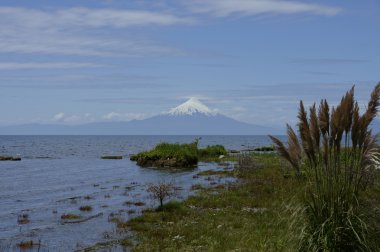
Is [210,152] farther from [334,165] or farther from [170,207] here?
[334,165]

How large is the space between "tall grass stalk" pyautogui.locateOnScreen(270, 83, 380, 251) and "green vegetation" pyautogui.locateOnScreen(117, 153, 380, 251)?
0.28 meters

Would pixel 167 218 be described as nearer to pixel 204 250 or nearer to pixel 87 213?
pixel 87 213

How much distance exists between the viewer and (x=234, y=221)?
1697 centimetres

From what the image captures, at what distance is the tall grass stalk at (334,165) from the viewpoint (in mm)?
9141

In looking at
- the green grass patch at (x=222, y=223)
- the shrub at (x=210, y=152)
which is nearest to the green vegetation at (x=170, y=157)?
the shrub at (x=210, y=152)

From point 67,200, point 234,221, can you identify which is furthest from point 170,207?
point 67,200

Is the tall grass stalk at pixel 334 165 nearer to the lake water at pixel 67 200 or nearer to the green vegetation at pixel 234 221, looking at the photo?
the green vegetation at pixel 234 221

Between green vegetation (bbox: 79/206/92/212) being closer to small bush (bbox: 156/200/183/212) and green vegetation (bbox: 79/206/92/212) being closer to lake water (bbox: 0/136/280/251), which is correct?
lake water (bbox: 0/136/280/251)

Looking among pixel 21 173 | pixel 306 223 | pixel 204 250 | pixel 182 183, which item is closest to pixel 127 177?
pixel 182 183

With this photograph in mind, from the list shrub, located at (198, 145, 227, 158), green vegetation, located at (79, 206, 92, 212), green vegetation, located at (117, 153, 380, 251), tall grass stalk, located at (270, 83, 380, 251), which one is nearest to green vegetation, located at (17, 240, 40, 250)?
green vegetation, located at (117, 153, 380, 251)

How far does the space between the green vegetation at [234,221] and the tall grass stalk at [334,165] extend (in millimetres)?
279

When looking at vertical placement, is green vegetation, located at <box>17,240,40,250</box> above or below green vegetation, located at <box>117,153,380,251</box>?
below

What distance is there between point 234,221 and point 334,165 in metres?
7.87

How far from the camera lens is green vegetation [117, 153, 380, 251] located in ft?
32.9
